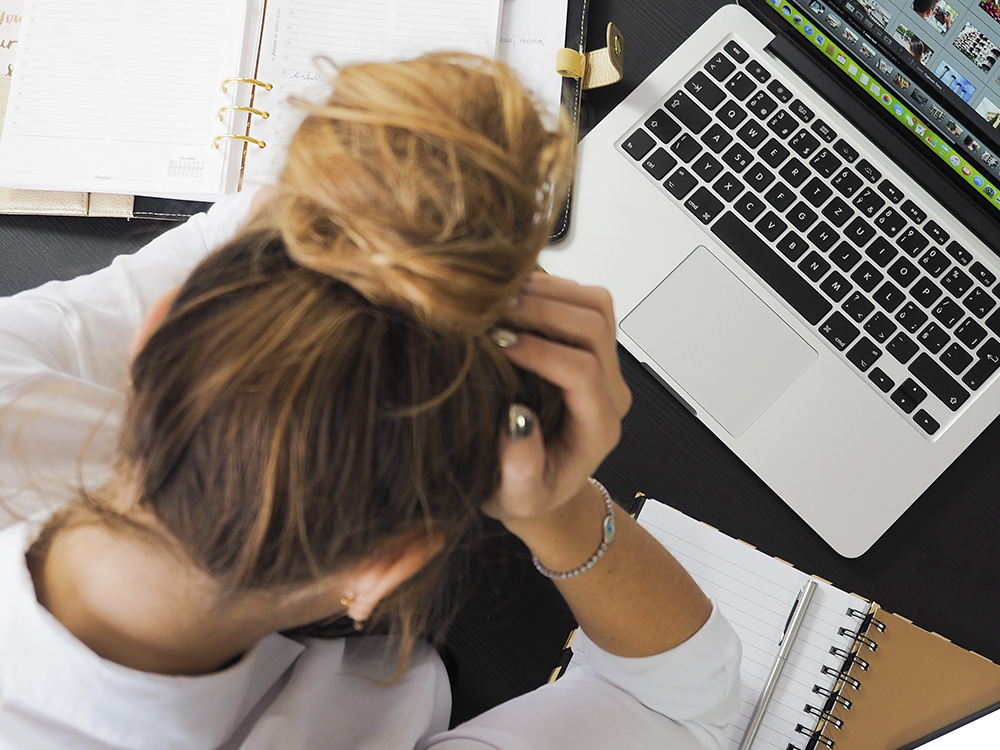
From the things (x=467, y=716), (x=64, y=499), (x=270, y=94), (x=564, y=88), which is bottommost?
(x=467, y=716)

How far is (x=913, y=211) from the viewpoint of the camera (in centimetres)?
68

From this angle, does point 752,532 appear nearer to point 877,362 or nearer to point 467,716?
point 877,362

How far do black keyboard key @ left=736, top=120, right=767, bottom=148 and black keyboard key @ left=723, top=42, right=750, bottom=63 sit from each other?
65mm

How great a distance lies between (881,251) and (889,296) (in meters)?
0.04

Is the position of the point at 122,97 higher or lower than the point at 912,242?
lower

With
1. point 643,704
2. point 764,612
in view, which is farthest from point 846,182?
point 643,704

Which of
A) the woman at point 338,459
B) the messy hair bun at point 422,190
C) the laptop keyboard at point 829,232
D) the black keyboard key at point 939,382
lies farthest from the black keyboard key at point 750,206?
the messy hair bun at point 422,190

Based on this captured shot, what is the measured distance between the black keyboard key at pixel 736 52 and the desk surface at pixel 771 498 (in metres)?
0.10

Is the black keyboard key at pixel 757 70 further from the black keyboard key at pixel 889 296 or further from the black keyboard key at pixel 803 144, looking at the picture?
the black keyboard key at pixel 889 296

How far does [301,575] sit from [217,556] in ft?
0.14

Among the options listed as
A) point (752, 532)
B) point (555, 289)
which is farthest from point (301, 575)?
point (752, 532)

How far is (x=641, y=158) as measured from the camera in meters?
0.69

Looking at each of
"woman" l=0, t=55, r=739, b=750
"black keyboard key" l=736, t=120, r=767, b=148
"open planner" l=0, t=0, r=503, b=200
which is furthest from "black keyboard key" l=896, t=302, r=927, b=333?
"open planner" l=0, t=0, r=503, b=200

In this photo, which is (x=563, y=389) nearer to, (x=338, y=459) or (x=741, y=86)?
(x=338, y=459)
